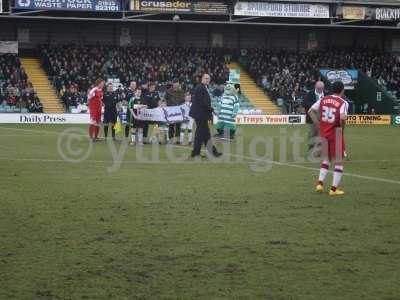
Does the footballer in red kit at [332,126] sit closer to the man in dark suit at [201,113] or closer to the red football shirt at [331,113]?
the red football shirt at [331,113]

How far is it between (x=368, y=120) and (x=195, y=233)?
124ft

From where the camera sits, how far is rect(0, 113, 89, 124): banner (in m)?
39.0


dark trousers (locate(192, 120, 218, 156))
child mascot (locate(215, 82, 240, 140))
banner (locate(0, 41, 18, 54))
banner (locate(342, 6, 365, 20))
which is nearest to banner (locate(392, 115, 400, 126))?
banner (locate(342, 6, 365, 20))

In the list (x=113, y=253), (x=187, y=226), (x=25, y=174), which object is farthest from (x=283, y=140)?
(x=113, y=253)

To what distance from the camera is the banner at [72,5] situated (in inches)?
1742

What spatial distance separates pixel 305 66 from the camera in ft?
172

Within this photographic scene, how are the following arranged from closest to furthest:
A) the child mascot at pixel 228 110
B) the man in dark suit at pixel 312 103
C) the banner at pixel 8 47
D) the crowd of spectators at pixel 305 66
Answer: the man in dark suit at pixel 312 103 → the child mascot at pixel 228 110 → the banner at pixel 8 47 → the crowd of spectators at pixel 305 66

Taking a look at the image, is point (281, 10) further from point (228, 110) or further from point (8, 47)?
point (228, 110)

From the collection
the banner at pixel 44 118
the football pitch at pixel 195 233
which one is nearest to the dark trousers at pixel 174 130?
the football pitch at pixel 195 233

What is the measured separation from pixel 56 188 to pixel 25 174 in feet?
7.46

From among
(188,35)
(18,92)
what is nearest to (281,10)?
(188,35)

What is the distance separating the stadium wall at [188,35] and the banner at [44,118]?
37.7ft

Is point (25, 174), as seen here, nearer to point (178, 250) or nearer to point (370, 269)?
point (178, 250)

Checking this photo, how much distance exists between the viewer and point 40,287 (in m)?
6.52
